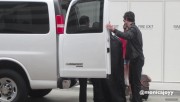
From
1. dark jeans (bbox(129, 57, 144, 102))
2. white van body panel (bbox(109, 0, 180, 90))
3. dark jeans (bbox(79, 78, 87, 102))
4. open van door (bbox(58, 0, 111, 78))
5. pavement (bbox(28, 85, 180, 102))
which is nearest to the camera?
open van door (bbox(58, 0, 111, 78))

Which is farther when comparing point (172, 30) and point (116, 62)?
point (172, 30)

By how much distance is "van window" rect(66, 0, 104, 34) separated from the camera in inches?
334

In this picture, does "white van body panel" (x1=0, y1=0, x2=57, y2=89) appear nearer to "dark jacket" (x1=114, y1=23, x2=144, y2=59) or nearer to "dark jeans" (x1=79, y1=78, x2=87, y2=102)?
"dark jeans" (x1=79, y1=78, x2=87, y2=102)

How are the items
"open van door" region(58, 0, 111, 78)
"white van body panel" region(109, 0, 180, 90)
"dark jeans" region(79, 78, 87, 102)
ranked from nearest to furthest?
"open van door" region(58, 0, 111, 78), "dark jeans" region(79, 78, 87, 102), "white van body panel" region(109, 0, 180, 90)

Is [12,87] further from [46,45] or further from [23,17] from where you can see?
[23,17]

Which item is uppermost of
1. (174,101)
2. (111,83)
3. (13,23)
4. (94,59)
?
(13,23)

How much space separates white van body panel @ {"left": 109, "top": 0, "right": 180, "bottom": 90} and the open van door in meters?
4.27

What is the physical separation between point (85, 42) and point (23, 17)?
4.81ft

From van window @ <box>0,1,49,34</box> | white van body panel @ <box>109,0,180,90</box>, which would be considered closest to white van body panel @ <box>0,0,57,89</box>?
van window @ <box>0,1,49,34</box>

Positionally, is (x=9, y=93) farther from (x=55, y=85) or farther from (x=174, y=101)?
(x=174, y=101)

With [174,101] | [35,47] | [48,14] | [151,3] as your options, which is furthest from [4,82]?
[151,3]

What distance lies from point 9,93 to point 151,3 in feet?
17.7

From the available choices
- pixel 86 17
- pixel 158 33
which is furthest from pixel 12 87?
pixel 158 33

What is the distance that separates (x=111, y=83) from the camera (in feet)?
29.6
